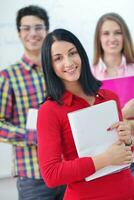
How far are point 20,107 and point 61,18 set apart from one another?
1.05 m

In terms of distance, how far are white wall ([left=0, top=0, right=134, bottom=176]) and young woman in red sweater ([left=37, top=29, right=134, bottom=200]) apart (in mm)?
1257

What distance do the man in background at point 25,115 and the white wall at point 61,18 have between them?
736 mm

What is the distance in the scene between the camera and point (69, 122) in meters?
1.00

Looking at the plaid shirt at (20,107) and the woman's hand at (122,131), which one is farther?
the plaid shirt at (20,107)

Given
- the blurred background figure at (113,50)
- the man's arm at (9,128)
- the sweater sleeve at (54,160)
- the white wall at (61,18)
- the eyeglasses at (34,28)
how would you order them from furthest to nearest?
the white wall at (61,18)
the blurred background figure at (113,50)
the eyeglasses at (34,28)
the man's arm at (9,128)
the sweater sleeve at (54,160)

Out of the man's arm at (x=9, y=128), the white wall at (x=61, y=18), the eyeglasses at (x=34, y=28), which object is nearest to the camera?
the man's arm at (x=9, y=128)

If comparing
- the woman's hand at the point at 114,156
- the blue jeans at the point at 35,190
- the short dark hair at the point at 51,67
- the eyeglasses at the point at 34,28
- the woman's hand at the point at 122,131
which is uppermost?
the eyeglasses at the point at 34,28

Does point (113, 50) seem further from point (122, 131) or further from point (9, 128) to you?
point (122, 131)

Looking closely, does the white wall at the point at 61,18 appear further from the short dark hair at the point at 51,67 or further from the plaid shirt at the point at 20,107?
the short dark hair at the point at 51,67

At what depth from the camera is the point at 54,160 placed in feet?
3.10

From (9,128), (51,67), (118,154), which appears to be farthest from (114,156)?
(9,128)

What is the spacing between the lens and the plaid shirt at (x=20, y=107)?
146cm

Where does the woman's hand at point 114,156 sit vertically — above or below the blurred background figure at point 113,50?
below

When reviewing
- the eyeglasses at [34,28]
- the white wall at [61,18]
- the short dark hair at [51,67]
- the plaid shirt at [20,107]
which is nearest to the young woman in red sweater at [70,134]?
the short dark hair at [51,67]
